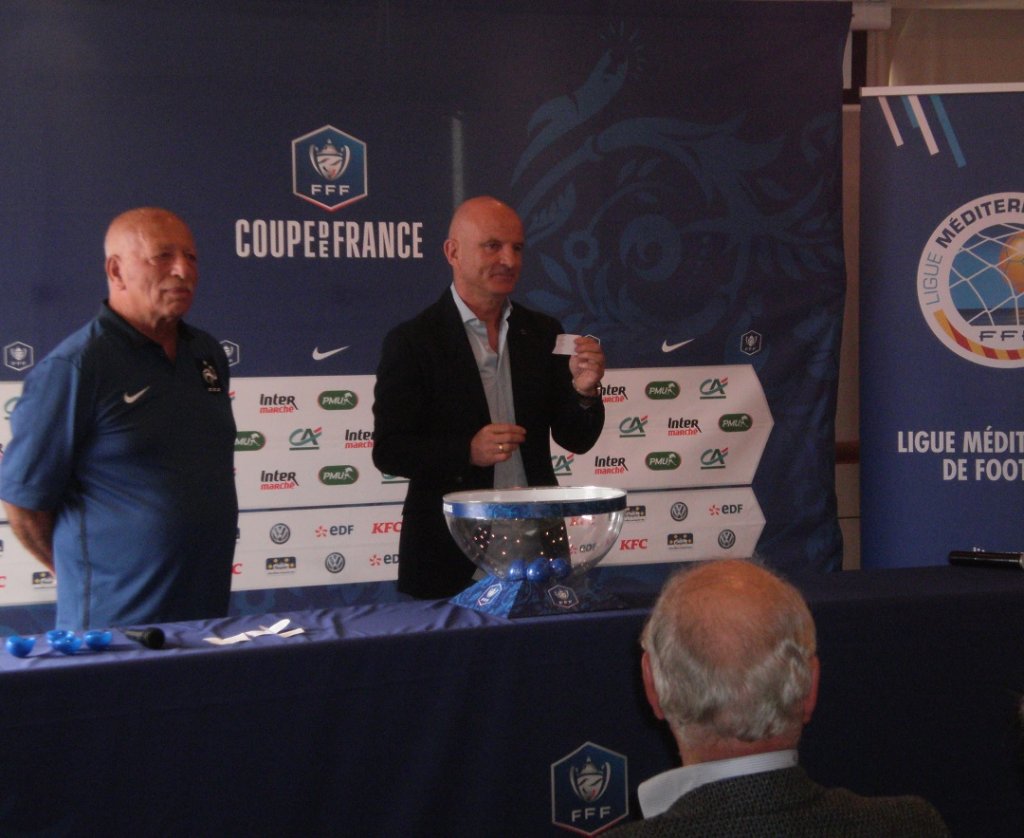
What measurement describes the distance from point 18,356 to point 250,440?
0.79 metres

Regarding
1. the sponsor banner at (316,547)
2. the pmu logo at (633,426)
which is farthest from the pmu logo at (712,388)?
the sponsor banner at (316,547)

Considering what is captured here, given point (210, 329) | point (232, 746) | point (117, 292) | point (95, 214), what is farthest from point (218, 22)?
point (232, 746)

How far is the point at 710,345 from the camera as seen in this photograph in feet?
13.6

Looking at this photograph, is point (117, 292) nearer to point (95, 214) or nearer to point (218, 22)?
point (95, 214)

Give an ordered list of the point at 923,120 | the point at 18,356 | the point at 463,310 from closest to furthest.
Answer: the point at 463,310 < the point at 18,356 < the point at 923,120

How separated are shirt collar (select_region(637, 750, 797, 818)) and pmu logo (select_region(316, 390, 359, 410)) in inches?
111

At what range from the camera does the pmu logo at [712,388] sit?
13.6ft

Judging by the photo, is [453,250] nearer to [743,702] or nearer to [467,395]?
[467,395]

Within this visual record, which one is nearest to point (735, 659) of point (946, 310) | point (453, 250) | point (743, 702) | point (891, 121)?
point (743, 702)

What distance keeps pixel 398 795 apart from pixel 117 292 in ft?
4.18

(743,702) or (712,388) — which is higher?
(712,388)

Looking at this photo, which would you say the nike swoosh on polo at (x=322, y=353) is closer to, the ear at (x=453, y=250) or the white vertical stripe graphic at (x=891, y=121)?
the ear at (x=453, y=250)

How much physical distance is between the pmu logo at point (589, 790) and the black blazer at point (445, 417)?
2.44ft

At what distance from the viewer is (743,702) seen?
111 centimetres
